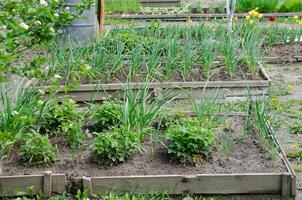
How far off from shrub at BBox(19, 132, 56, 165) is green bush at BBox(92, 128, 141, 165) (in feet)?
0.98

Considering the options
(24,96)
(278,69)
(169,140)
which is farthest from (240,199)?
(278,69)

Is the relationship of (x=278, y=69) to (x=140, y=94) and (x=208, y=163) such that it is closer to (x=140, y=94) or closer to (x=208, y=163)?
(x=140, y=94)

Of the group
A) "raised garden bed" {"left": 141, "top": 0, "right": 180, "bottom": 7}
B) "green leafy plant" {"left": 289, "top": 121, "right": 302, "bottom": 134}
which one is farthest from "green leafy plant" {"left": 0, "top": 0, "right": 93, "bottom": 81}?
"raised garden bed" {"left": 141, "top": 0, "right": 180, "bottom": 7}

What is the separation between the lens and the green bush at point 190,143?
174 inches

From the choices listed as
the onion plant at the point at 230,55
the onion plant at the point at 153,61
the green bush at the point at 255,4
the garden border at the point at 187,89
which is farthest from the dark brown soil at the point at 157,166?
the green bush at the point at 255,4

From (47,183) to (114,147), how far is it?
515 mm

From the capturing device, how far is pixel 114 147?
441cm

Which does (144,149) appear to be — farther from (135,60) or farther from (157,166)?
(135,60)

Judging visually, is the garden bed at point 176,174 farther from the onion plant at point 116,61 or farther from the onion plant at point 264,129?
the onion plant at point 116,61

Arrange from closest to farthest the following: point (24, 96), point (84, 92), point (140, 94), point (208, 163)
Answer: point (208, 163) < point (24, 96) < point (140, 94) < point (84, 92)

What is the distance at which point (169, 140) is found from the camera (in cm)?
472

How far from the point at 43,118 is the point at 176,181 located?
1.25 meters

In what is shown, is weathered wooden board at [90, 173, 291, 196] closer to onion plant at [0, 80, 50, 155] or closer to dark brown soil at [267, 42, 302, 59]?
onion plant at [0, 80, 50, 155]

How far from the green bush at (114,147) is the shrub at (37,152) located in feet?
0.98
